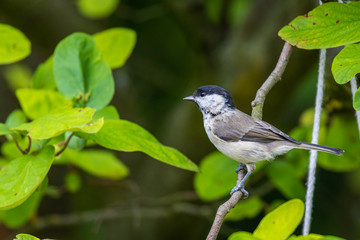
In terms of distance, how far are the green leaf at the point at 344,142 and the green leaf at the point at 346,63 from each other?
2.76ft

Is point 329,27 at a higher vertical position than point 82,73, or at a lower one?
higher

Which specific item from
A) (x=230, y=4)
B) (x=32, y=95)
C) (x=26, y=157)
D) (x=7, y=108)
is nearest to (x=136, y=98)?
(x=230, y=4)

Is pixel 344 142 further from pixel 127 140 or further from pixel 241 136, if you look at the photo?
pixel 127 140

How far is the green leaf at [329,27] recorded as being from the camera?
3.58 ft

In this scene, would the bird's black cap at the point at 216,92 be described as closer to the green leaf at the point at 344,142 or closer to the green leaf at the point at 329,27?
the green leaf at the point at 344,142

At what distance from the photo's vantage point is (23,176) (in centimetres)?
111

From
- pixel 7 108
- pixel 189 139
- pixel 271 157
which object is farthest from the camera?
pixel 7 108

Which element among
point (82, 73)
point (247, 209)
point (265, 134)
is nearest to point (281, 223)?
point (265, 134)

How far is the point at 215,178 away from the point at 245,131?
221 mm

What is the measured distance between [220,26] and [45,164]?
6.30ft

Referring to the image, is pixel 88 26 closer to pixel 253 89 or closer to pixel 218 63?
pixel 218 63

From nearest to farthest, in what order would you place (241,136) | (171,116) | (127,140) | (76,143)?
(127,140) → (76,143) → (241,136) → (171,116)

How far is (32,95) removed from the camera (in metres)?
1.44

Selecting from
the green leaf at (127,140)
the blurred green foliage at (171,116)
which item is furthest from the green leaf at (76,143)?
the green leaf at (127,140)
